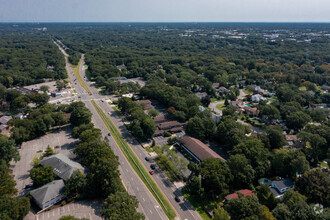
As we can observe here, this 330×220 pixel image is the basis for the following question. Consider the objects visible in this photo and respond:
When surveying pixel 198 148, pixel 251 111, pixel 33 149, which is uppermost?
pixel 198 148

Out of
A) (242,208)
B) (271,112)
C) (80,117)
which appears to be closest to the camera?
(242,208)

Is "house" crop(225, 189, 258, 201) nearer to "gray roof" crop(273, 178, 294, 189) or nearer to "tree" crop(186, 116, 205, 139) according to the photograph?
"gray roof" crop(273, 178, 294, 189)

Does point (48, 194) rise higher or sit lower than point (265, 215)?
lower

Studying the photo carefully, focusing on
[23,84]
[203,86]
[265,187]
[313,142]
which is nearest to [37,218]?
[265,187]

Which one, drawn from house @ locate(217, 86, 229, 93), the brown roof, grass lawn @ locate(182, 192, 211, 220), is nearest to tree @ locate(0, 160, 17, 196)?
grass lawn @ locate(182, 192, 211, 220)

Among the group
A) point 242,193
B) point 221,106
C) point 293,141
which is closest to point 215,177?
point 242,193

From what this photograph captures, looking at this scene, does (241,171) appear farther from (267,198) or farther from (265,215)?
(265,215)

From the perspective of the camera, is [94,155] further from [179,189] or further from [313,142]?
[313,142]

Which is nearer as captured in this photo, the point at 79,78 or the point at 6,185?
the point at 6,185

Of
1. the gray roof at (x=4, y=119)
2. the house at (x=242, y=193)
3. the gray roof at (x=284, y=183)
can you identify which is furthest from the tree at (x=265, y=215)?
the gray roof at (x=4, y=119)
